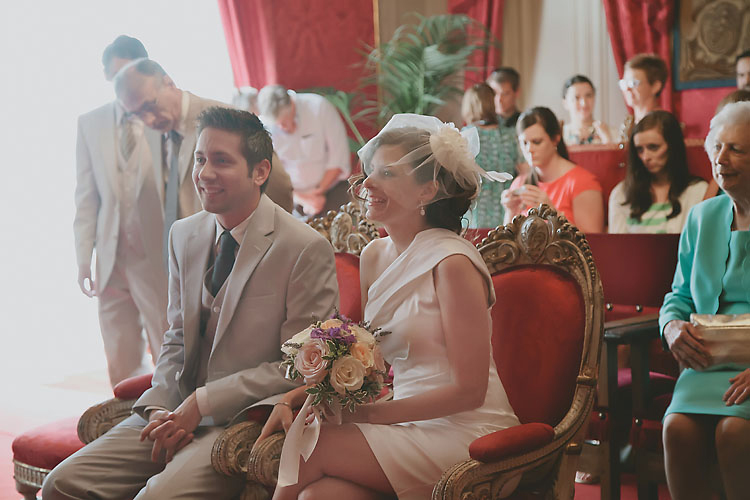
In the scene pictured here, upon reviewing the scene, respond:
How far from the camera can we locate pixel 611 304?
3369 mm

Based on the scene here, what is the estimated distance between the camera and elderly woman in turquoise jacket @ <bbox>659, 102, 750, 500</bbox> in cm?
239

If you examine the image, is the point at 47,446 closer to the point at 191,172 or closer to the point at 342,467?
the point at 342,467

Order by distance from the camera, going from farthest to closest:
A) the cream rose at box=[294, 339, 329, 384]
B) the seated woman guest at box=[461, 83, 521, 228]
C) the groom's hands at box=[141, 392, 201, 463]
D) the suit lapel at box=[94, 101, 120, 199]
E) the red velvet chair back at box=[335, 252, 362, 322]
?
the seated woman guest at box=[461, 83, 521, 228], the suit lapel at box=[94, 101, 120, 199], the red velvet chair back at box=[335, 252, 362, 322], the groom's hands at box=[141, 392, 201, 463], the cream rose at box=[294, 339, 329, 384]

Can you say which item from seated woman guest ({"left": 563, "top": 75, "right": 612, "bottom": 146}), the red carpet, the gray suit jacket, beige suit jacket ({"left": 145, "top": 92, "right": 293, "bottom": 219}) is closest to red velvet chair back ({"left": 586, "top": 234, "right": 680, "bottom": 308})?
beige suit jacket ({"left": 145, "top": 92, "right": 293, "bottom": 219})

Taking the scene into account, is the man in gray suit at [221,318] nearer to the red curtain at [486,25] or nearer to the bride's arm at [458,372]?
the bride's arm at [458,372]

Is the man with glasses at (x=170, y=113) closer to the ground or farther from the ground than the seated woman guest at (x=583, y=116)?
farther from the ground

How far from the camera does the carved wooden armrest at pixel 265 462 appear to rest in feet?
6.55

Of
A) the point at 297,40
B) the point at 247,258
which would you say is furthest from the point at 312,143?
the point at 247,258

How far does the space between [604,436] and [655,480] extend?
8.4 inches

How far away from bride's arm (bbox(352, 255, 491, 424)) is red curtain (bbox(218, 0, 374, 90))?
579 cm

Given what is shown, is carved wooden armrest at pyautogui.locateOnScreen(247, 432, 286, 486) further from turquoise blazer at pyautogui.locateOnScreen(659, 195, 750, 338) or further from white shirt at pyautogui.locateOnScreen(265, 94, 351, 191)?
white shirt at pyautogui.locateOnScreen(265, 94, 351, 191)

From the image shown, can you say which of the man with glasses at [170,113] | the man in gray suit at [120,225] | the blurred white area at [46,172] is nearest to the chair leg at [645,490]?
the man with glasses at [170,113]

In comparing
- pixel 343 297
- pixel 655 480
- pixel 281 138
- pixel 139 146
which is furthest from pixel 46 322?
pixel 655 480

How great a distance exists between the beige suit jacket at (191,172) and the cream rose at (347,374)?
1.51 metres
